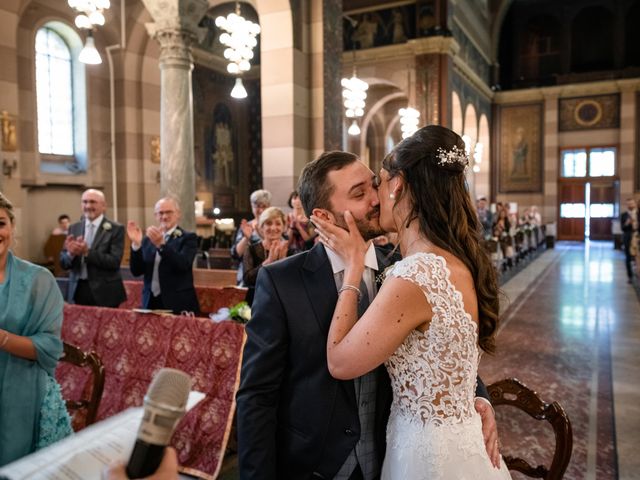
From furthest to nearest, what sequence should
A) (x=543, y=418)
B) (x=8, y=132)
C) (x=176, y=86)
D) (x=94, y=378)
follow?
(x=8, y=132)
(x=176, y=86)
(x=94, y=378)
(x=543, y=418)

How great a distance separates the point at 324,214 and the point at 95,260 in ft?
13.0

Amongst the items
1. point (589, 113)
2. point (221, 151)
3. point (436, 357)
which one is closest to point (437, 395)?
point (436, 357)

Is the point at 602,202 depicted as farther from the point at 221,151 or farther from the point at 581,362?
the point at 581,362

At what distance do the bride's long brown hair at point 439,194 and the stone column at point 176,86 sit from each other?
273 inches

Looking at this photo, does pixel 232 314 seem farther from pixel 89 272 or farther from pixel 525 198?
pixel 525 198

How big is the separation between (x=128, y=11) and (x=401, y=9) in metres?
9.83

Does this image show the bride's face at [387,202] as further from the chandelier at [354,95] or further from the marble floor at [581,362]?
the chandelier at [354,95]

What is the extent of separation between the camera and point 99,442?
90cm

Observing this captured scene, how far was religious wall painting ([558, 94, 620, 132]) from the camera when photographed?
25484mm

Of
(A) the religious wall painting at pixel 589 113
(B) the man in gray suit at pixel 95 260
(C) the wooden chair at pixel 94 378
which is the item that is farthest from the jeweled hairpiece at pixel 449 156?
(A) the religious wall painting at pixel 589 113

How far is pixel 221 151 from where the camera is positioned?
744 inches

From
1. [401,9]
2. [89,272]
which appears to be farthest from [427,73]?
[89,272]

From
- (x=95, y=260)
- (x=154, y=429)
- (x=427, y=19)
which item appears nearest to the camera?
(x=154, y=429)

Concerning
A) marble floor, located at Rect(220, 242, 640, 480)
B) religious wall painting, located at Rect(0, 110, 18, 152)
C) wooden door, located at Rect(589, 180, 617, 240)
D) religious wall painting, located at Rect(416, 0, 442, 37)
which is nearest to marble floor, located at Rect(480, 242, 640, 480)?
marble floor, located at Rect(220, 242, 640, 480)
